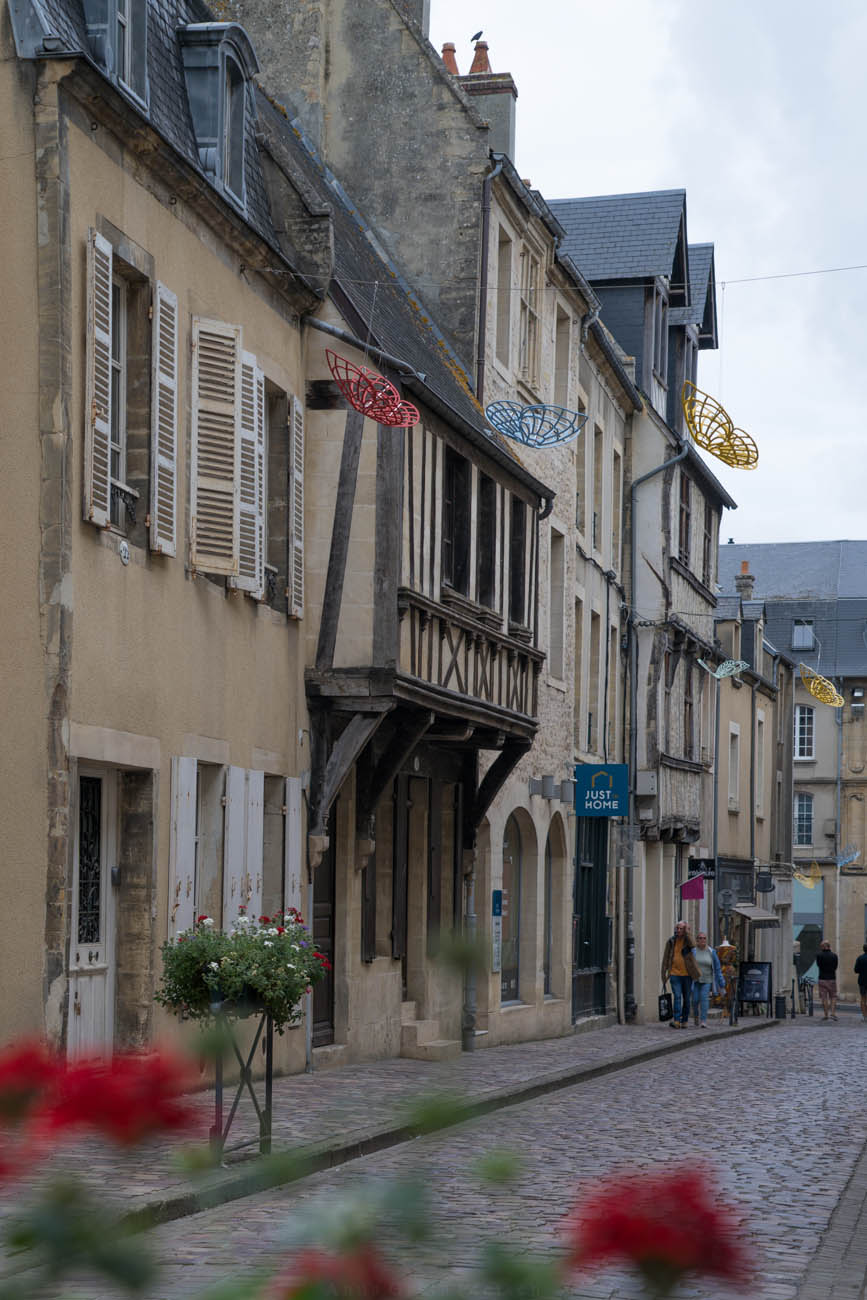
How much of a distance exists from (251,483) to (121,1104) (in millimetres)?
12994

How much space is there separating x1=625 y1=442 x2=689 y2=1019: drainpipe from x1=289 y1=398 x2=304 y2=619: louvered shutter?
15.5m

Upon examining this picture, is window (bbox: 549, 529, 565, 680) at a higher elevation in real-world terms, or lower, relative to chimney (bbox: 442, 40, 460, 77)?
lower

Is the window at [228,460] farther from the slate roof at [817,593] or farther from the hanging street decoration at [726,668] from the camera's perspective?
the slate roof at [817,593]

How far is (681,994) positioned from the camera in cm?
2923

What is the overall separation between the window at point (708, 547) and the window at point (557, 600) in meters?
12.5

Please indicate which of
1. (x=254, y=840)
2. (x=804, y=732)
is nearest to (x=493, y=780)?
(x=254, y=840)

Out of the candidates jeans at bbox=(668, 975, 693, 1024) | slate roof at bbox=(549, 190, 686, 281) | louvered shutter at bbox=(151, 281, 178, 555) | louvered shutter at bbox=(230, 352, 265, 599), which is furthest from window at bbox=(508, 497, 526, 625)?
slate roof at bbox=(549, 190, 686, 281)

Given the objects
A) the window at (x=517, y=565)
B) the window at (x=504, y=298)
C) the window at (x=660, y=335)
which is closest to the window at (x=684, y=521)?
the window at (x=660, y=335)

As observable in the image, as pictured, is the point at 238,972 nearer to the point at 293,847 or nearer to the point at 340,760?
the point at 293,847

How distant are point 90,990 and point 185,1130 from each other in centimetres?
1074

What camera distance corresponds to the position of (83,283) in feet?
38.8

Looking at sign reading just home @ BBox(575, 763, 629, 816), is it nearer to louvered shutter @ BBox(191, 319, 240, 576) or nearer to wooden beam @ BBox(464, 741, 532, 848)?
wooden beam @ BBox(464, 741, 532, 848)

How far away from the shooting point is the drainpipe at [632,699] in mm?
30766

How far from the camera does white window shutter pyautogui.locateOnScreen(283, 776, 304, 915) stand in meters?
15.8
